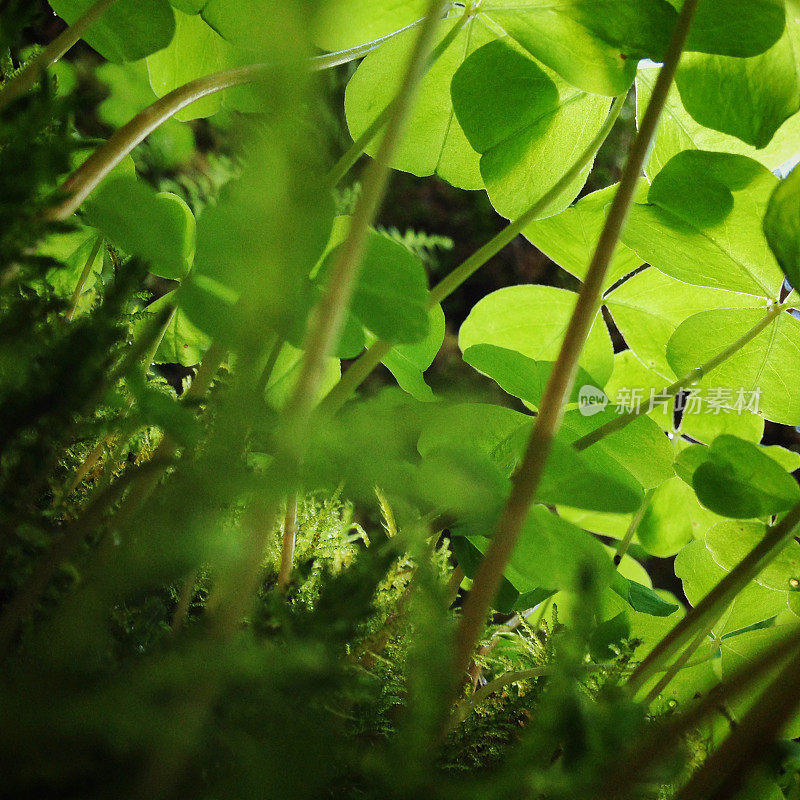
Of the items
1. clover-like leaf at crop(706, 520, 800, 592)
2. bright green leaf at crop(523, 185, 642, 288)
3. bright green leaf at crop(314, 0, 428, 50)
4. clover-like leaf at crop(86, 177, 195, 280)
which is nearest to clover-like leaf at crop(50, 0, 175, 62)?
bright green leaf at crop(314, 0, 428, 50)

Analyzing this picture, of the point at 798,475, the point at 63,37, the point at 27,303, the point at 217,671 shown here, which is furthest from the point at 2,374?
the point at 798,475

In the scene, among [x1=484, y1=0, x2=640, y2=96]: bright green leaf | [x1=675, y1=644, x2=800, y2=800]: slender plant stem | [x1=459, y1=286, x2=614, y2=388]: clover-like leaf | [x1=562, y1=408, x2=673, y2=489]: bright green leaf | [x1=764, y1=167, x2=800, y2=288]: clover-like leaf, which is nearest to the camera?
[x1=675, y1=644, x2=800, y2=800]: slender plant stem

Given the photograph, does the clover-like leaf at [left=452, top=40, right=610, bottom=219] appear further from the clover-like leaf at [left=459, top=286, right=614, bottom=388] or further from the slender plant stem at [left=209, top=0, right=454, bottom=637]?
the slender plant stem at [left=209, top=0, right=454, bottom=637]

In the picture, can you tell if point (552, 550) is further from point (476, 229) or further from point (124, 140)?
point (476, 229)

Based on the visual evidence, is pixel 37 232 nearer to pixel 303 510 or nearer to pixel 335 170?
pixel 335 170

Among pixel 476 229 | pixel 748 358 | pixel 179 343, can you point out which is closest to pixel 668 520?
pixel 748 358

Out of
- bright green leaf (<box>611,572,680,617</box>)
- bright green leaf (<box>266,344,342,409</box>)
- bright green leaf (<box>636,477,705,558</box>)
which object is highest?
bright green leaf (<box>636,477,705,558</box>)

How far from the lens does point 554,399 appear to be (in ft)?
0.78

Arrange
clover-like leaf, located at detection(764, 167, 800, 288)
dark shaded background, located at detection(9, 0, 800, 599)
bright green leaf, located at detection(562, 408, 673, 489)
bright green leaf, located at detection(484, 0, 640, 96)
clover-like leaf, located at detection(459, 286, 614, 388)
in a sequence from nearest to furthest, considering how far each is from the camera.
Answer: clover-like leaf, located at detection(764, 167, 800, 288)
bright green leaf, located at detection(484, 0, 640, 96)
bright green leaf, located at detection(562, 408, 673, 489)
clover-like leaf, located at detection(459, 286, 614, 388)
dark shaded background, located at detection(9, 0, 800, 599)

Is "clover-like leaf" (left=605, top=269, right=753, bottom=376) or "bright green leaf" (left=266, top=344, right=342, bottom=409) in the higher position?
"clover-like leaf" (left=605, top=269, right=753, bottom=376)

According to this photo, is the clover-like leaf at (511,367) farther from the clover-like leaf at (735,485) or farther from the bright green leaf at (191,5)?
the bright green leaf at (191,5)

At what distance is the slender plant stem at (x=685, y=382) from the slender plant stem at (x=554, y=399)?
151 millimetres

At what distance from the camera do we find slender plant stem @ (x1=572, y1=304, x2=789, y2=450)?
397 mm

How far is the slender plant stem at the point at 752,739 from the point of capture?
0.42ft
